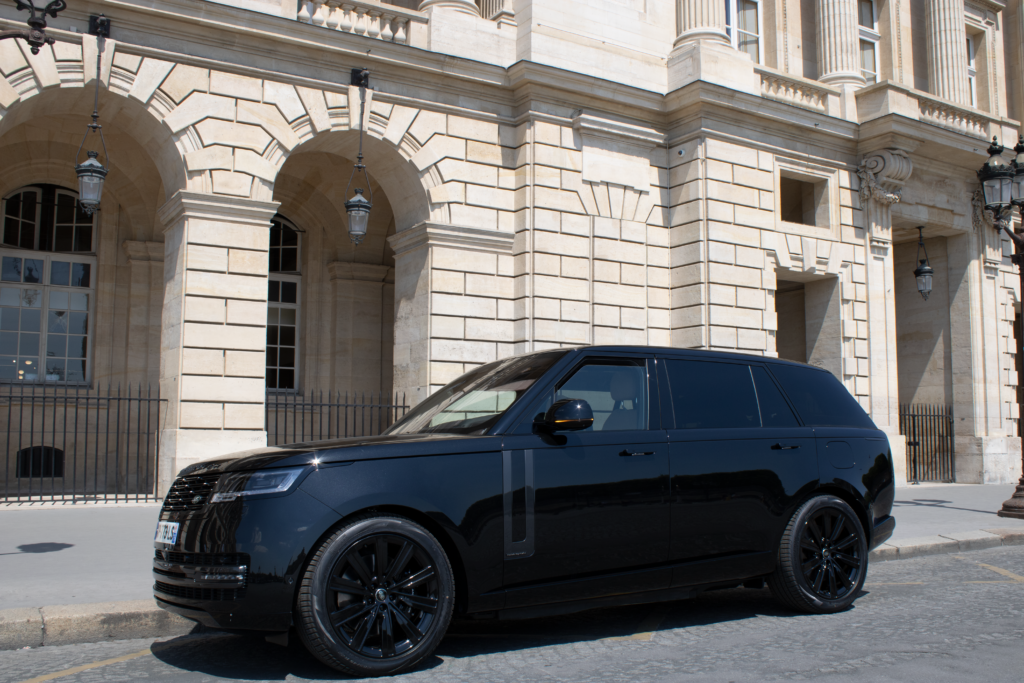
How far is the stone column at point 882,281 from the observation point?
18547 mm

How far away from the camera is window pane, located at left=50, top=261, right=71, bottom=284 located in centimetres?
1645

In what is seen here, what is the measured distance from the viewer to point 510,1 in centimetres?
1619

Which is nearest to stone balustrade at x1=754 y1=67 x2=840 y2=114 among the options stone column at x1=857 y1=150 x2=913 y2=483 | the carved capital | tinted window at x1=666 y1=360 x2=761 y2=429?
the carved capital

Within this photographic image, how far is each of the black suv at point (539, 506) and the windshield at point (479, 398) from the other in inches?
0.8

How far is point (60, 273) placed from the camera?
16.5 meters

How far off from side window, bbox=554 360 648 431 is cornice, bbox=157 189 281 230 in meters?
8.91

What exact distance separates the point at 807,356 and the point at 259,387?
11596 mm

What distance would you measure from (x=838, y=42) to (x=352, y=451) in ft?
60.2

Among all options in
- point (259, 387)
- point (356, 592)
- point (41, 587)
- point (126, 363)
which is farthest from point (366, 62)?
point (356, 592)

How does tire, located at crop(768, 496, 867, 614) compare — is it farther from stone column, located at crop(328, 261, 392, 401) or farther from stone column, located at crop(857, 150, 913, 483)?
stone column, located at crop(328, 261, 392, 401)

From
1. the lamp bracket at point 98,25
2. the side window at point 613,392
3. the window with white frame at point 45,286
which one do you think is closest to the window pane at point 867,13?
the lamp bracket at point 98,25

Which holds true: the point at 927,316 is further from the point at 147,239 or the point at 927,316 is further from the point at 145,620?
the point at 145,620

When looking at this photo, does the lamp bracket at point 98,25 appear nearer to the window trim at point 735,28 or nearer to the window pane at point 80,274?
the window pane at point 80,274

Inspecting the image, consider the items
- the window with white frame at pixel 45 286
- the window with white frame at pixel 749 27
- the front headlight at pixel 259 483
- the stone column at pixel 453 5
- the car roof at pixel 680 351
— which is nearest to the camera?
the front headlight at pixel 259 483
